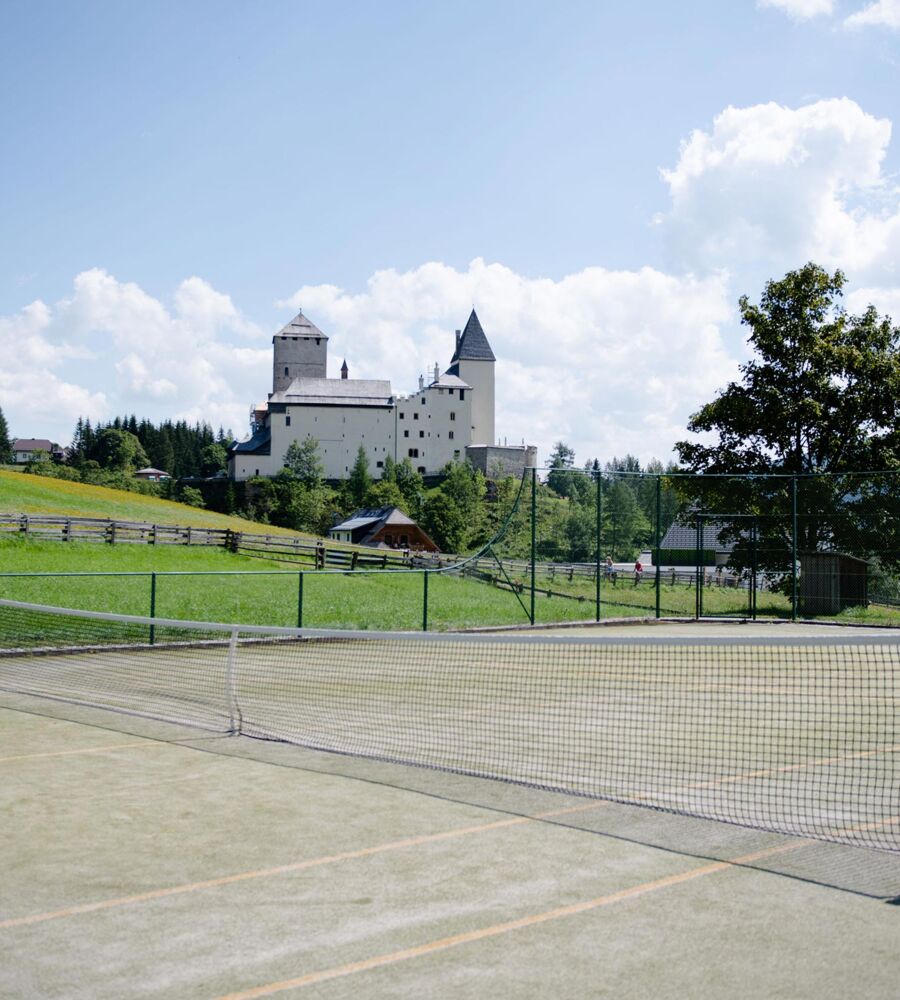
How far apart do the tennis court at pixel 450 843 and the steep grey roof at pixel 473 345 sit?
170 m

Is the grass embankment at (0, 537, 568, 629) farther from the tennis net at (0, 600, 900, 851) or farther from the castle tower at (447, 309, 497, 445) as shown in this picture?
the castle tower at (447, 309, 497, 445)

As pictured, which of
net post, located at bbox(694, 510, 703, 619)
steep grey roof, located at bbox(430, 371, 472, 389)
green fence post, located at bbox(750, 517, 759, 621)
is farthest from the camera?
steep grey roof, located at bbox(430, 371, 472, 389)

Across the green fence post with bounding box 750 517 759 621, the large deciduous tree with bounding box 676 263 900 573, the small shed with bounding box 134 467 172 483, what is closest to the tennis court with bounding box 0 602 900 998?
the green fence post with bounding box 750 517 759 621

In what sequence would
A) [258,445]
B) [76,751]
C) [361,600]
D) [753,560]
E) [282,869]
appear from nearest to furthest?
[282,869] < [76,751] < [753,560] < [361,600] < [258,445]

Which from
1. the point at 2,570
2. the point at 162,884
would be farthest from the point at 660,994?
the point at 2,570

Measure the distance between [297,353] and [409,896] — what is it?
180m

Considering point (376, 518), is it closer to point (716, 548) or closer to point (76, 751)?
point (716, 548)

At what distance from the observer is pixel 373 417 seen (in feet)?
538

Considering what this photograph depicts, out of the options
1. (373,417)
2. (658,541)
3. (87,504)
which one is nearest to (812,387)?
(658,541)

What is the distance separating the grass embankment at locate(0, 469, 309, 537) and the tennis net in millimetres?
41494

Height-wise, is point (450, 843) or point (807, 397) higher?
point (807, 397)

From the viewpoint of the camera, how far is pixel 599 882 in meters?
6.34

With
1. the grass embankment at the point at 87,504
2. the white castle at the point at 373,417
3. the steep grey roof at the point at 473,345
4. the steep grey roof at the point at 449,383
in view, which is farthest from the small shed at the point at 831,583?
the steep grey roof at the point at 473,345

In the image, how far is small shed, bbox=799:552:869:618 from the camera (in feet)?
98.8
